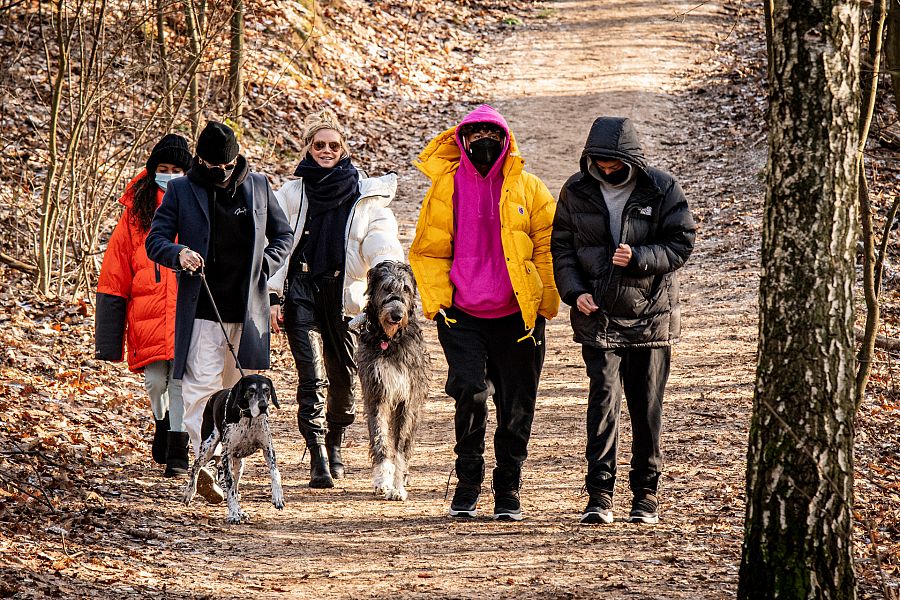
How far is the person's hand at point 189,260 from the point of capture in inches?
250

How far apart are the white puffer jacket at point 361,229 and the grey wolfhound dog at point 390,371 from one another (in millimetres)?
130

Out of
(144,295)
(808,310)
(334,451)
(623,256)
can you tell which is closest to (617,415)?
(623,256)

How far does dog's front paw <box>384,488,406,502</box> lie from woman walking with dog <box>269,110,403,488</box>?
1.68ft

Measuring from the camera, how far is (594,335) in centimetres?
618

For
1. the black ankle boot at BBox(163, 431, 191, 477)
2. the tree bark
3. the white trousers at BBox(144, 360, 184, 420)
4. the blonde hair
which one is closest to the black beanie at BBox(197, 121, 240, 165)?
the blonde hair

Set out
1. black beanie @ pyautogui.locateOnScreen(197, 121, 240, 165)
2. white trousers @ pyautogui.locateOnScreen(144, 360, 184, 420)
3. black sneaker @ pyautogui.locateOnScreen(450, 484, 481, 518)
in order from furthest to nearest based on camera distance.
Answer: white trousers @ pyautogui.locateOnScreen(144, 360, 184, 420)
black beanie @ pyautogui.locateOnScreen(197, 121, 240, 165)
black sneaker @ pyautogui.locateOnScreen(450, 484, 481, 518)

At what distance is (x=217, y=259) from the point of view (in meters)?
6.77

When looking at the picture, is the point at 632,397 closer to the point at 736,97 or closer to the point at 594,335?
the point at 594,335

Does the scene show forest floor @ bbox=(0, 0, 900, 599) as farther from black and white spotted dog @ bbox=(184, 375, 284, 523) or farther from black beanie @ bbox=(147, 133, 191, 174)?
black beanie @ bbox=(147, 133, 191, 174)

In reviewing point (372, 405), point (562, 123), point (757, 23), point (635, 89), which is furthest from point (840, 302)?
point (757, 23)

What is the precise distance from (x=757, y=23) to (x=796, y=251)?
22410mm

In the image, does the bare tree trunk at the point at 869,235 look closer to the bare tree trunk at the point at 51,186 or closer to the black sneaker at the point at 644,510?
the black sneaker at the point at 644,510

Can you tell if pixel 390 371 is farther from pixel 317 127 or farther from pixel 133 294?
pixel 133 294

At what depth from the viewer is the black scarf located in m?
7.39
